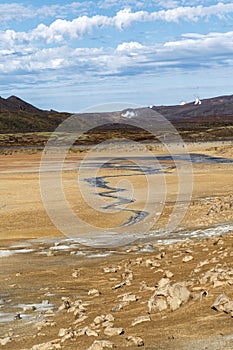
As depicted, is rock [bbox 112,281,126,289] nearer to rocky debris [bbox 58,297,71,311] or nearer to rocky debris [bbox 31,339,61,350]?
rocky debris [bbox 58,297,71,311]

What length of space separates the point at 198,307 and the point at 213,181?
32752mm

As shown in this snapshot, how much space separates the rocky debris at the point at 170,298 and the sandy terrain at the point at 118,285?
0.02 meters

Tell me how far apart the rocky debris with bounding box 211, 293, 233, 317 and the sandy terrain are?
16 millimetres

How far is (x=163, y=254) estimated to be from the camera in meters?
15.7

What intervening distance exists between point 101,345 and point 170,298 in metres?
1.94

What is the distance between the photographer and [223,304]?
363 inches

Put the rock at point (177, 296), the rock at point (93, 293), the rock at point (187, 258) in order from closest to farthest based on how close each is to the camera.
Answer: the rock at point (177, 296)
the rock at point (93, 293)
the rock at point (187, 258)

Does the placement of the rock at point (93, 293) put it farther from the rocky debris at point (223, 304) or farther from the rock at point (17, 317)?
the rocky debris at point (223, 304)

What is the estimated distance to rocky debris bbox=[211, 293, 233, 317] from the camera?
9027 mm

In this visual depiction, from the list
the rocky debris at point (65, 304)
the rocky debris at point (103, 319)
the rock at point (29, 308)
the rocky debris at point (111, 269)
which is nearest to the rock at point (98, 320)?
the rocky debris at point (103, 319)

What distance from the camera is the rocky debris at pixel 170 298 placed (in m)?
9.94

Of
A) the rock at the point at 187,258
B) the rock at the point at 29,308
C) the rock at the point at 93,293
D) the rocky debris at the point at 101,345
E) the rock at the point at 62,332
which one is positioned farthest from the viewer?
the rock at the point at 187,258

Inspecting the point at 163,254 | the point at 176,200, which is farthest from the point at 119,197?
→ the point at 163,254

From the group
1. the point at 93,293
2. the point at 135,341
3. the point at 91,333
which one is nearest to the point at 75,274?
the point at 93,293
